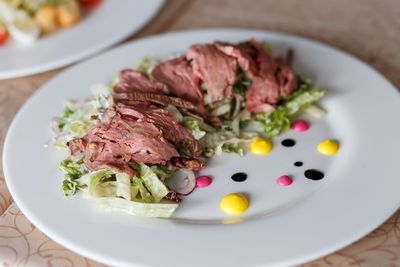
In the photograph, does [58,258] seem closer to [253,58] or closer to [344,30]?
[253,58]

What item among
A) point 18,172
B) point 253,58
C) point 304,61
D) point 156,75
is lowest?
point 18,172

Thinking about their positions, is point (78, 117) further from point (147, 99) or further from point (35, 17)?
point (35, 17)

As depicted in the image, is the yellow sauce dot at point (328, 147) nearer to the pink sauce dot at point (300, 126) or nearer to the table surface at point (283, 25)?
the pink sauce dot at point (300, 126)

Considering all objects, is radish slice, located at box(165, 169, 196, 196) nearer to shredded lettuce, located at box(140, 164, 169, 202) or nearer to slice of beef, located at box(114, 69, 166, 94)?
shredded lettuce, located at box(140, 164, 169, 202)

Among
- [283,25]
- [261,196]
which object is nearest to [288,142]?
[261,196]

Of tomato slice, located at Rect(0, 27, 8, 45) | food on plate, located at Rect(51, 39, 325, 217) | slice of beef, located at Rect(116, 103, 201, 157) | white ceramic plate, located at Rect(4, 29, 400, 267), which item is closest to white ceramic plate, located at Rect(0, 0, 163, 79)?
tomato slice, located at Rect(0, 27, 8, 45)

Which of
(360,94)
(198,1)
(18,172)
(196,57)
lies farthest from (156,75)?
(198,1)

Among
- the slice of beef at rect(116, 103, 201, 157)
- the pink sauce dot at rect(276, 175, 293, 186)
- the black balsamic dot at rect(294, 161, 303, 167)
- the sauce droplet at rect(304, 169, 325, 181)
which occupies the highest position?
the black balsamic dot at rect(294, 161, 303, 167)
